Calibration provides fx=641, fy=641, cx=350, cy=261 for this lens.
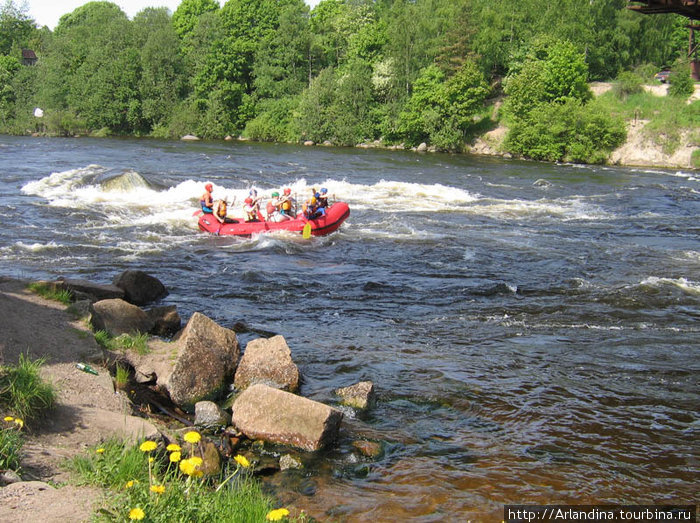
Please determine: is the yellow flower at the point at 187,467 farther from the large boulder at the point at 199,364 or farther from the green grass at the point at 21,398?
the large boulder at the point at 199,364

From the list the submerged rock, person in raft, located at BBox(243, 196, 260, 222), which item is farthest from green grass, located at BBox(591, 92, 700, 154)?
the submerged rock

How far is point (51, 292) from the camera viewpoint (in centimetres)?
813

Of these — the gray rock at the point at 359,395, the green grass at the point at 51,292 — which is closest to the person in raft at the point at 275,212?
the green grass at the point at 51,292

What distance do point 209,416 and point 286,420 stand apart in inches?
33.6

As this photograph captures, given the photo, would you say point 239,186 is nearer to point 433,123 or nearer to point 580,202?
point 580,202

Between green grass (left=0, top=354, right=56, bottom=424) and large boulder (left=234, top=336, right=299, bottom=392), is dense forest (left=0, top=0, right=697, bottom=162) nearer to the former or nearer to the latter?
large boulder (left=234, top=336, right=299, bottom=392)

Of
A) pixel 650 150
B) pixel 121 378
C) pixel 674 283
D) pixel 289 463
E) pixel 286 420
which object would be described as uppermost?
pixel 650 150

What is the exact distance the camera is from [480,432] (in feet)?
21.1

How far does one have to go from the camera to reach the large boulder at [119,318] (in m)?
7.91

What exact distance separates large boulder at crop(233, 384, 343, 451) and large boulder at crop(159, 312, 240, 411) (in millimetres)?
848

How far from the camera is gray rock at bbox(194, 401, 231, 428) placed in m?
6.26

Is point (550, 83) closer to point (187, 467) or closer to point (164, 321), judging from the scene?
point (164, 321)

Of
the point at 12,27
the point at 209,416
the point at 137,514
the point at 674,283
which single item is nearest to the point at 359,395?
the point at 209,416

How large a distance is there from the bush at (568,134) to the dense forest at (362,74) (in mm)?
77
